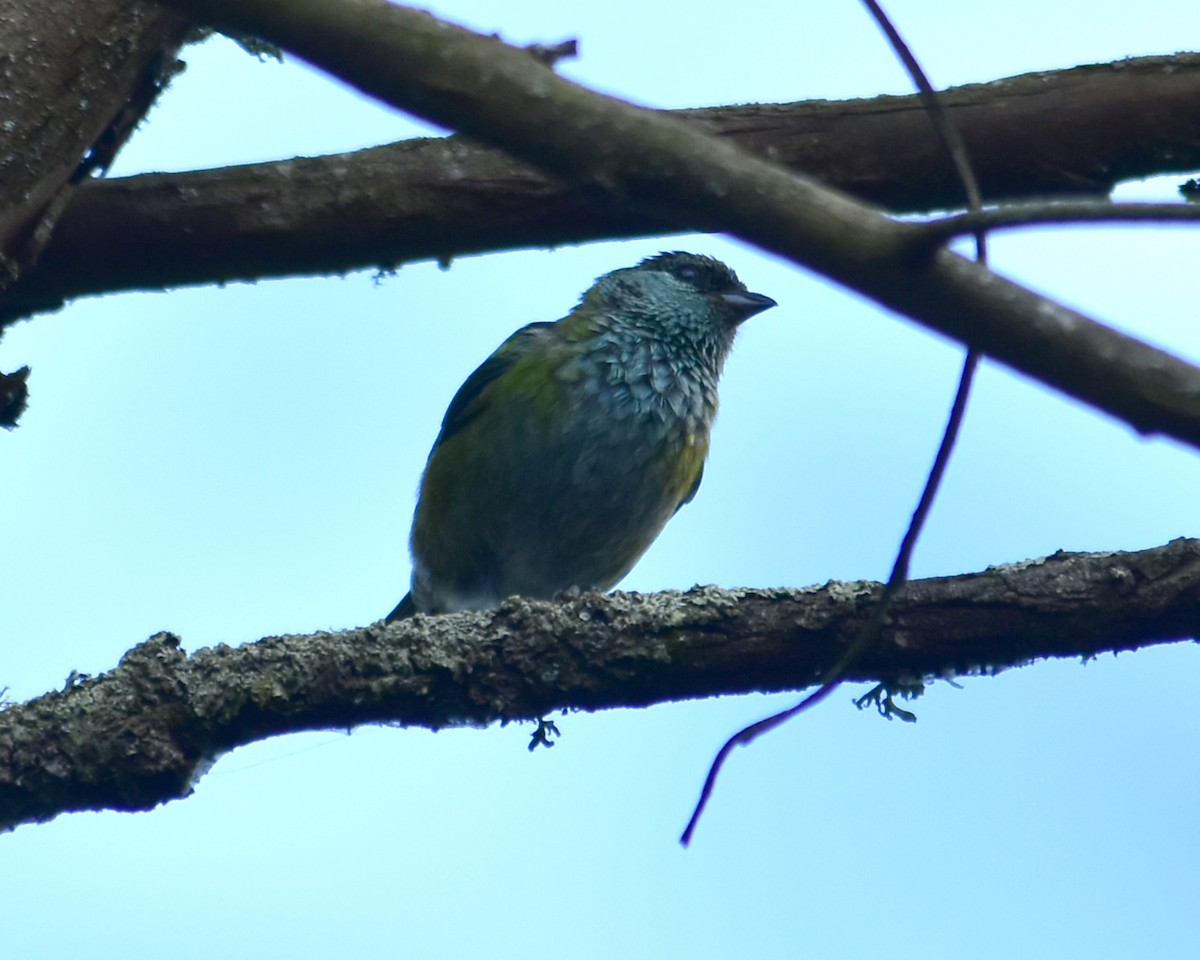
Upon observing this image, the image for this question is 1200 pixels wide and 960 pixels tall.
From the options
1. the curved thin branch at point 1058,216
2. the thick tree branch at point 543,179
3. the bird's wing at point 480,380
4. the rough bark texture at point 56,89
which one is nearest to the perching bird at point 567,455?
the bird's wing at point 480,380

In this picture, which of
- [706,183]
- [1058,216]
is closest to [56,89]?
[706,183]

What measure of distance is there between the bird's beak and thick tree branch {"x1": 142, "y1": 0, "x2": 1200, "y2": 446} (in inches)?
194

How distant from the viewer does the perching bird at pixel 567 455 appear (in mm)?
5645

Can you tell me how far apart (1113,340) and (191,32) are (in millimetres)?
3057

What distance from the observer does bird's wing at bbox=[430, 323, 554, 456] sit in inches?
239

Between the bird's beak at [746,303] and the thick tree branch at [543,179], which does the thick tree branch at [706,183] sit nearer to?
the thick tree branch at [543,179]

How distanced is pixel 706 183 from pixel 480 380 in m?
4.52

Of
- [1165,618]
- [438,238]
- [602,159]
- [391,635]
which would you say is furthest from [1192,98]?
[602,159]

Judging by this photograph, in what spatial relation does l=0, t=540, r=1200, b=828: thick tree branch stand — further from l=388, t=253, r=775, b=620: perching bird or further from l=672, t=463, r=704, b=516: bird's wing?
l=672, t=463, r=704, b=516: bird's wing

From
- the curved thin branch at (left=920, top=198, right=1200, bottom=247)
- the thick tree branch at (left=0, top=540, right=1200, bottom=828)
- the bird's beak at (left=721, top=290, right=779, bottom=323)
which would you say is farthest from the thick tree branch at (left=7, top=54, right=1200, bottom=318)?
the bird's beak at (left=721, top=290, right=779, bottom=323)

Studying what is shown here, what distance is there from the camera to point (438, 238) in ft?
13.2

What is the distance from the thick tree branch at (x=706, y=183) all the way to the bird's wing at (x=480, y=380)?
430 cm

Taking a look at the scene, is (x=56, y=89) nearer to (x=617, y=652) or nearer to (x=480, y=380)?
(x=617, y=652)

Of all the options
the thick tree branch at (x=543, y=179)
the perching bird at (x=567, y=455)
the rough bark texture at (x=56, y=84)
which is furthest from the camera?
the perching bird at (x=567, y=455)
